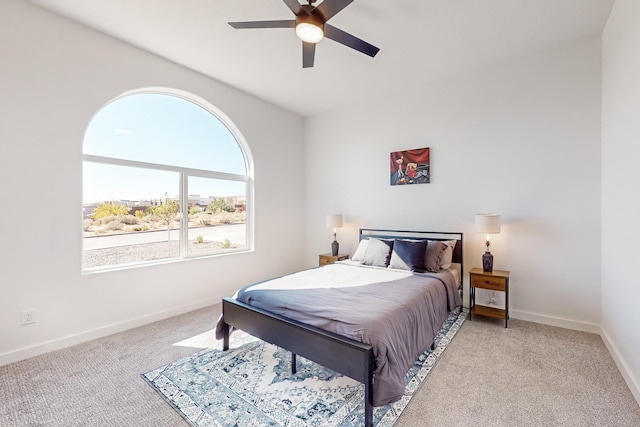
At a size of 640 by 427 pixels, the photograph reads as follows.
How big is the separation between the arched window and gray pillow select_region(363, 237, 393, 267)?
194 cm

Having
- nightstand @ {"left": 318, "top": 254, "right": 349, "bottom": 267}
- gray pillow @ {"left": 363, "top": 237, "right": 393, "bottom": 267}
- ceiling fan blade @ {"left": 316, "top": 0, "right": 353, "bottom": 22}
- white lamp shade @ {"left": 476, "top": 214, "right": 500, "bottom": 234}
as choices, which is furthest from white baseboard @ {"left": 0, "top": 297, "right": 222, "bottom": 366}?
white lamp shade @ {"left": 476, "top": 214, "right": 500, "bottom": 234}

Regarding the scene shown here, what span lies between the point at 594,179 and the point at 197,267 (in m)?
4.60

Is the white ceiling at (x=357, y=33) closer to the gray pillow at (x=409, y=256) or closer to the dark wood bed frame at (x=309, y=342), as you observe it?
the gray pillow at (x=409, y=256)

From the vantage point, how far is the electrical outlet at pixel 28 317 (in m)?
2.40

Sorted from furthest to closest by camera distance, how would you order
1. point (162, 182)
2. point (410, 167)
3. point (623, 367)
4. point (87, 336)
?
point (410, 167), point (162, 182), point (87, 336), point (623, 367)

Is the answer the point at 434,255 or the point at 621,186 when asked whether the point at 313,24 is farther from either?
the point at 621,186

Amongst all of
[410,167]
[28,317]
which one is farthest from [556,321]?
[28,317]

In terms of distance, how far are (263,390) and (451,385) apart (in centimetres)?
135

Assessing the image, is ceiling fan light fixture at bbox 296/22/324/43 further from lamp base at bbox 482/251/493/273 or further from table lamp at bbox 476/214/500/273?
lamp base at bbox 482/251/493/273

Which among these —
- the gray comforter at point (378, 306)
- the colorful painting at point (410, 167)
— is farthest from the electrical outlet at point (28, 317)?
the colorful painting at point (410, 167)

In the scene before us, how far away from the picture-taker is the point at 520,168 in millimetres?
3201

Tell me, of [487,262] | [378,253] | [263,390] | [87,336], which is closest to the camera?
[263,390]

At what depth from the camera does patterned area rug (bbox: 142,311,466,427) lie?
67.2 inches

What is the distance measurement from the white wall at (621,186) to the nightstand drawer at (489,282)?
0.81 m
